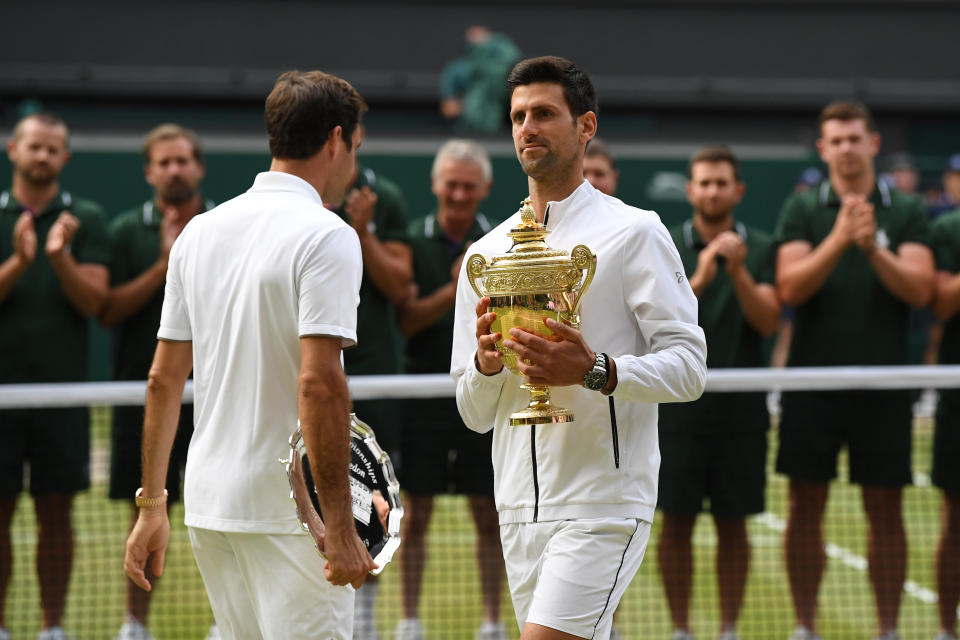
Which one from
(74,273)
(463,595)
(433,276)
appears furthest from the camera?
(463,595)

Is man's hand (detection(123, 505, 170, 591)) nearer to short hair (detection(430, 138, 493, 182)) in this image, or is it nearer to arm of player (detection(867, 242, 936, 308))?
short hair (detection(430, 138, 493, 182))

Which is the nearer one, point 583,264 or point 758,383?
point 583,264

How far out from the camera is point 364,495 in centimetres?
315

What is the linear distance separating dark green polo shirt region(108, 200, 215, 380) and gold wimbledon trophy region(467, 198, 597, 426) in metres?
3.06

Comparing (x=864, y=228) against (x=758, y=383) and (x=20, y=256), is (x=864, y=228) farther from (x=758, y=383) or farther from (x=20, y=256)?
(x=20, y=256)

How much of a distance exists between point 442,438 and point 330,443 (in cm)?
291

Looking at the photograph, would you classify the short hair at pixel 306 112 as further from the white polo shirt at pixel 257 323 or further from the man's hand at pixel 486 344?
the man's hand at pixel 486 344

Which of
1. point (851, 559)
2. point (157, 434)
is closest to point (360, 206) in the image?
point (157, 434)

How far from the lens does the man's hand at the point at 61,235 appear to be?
5488mm

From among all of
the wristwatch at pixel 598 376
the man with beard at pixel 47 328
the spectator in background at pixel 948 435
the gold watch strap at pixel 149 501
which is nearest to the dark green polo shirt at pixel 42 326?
the man with beard at pixel 47 328

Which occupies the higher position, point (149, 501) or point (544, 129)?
point (544, 129)

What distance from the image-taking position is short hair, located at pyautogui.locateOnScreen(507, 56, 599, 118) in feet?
10.8

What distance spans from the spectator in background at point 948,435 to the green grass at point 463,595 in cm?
37

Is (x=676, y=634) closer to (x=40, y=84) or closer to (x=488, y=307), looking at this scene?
(x=488, y=307)
